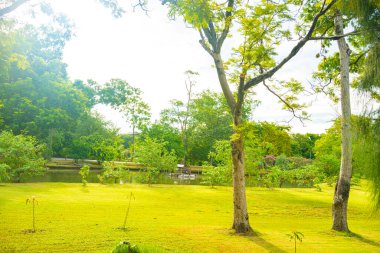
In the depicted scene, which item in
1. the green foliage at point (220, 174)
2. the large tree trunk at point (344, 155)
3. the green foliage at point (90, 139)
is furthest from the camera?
the green foliage at point (90, 139)

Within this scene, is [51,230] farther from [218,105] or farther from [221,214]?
[218,105]

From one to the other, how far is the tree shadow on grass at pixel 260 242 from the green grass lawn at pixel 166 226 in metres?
0.02

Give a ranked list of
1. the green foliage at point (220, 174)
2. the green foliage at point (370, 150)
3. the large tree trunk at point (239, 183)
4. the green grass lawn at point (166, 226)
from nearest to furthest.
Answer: the green foliage at point (370, 150) < the green grass lawn at point (166, 226) < the large tree trunk at point (239, 183) < the green foliage at point (220, 174)

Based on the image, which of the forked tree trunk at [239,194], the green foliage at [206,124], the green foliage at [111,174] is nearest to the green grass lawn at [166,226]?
the forked tree trunk at [239,194]

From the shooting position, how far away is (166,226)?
7516mm

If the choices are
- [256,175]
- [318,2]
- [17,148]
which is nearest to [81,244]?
[318,2]

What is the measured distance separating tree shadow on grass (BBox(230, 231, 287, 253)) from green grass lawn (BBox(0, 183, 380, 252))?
17mm

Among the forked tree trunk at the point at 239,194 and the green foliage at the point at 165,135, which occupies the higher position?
the green foliage at the point at 165,135

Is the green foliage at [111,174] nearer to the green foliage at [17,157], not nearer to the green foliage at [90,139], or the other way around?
the green foliage at [17,157]

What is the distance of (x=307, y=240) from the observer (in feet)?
22.5

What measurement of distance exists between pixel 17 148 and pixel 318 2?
1319cm

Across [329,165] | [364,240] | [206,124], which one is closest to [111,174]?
[364,240]

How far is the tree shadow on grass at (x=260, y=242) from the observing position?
5.93 meters

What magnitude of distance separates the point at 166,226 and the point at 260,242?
216cm
